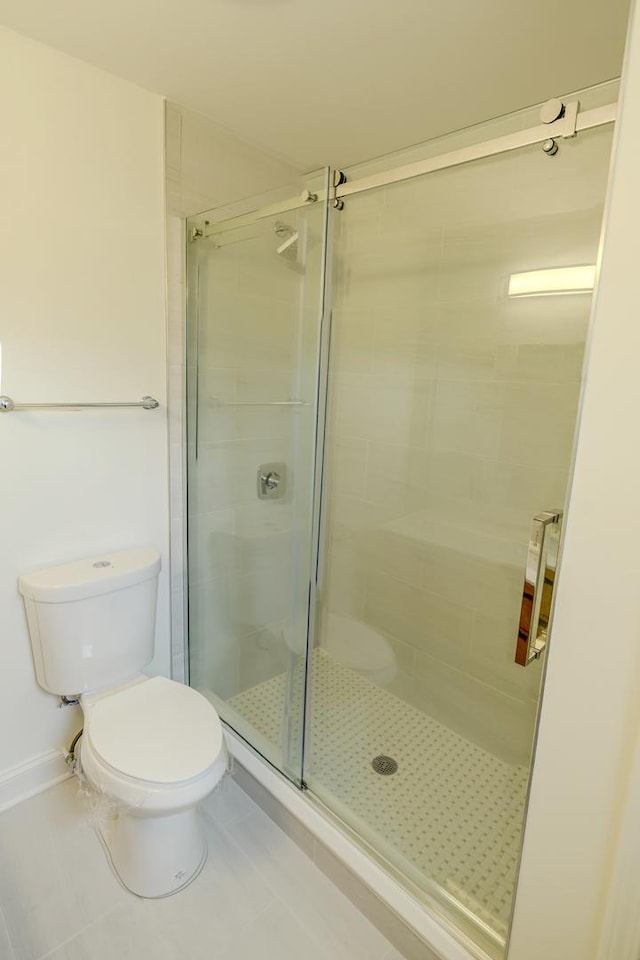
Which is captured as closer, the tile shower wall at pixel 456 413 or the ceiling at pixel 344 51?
the ceiling at pixel 344 51

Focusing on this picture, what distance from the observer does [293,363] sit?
170 centimetres

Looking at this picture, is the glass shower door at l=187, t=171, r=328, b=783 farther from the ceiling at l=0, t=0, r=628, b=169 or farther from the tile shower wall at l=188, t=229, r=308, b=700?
the ceiling at l=0, t=0, r=628, b=169

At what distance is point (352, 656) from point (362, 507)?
669mm

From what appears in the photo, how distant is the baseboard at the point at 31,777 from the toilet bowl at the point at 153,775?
278mm

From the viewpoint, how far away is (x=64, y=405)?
153cm

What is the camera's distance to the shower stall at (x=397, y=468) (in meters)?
1.53

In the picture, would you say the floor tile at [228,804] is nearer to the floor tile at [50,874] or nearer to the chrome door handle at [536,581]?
the floor tile at [50,874]

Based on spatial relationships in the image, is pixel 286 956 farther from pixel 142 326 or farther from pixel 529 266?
pixel 529 266

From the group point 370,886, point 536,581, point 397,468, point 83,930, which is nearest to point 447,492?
point 397,468

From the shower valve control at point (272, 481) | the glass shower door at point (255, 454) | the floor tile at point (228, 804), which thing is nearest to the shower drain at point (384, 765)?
the glass shower door at point (255, 454)

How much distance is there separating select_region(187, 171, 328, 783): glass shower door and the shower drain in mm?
309

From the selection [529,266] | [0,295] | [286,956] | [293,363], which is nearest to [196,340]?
[293,363]

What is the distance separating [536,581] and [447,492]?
3.26 feet

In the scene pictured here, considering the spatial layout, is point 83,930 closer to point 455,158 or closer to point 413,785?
point 413,785
